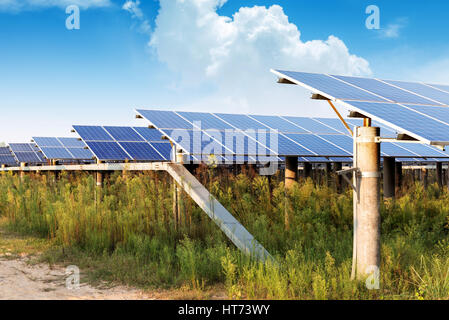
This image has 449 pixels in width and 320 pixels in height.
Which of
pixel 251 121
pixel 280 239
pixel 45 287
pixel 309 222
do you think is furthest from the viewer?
pixel 251 121

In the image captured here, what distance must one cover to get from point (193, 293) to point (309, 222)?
3.99m

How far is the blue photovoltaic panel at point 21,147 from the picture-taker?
41.2 meters

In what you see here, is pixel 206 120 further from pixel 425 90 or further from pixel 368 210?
pixel 368 210

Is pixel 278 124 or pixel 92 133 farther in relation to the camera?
pixel 92 133

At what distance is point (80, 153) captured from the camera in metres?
31.0

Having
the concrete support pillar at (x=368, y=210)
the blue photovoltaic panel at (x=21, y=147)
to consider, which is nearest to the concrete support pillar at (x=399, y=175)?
the concrete support pillar at (x=368, y=210)

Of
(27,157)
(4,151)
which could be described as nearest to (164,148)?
(27,157)

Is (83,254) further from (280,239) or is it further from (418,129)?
(418,129)

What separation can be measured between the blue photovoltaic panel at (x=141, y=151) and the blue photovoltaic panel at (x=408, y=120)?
12.3 meters

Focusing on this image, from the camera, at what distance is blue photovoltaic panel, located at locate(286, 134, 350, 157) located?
12.4m

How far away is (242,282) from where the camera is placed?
616cm

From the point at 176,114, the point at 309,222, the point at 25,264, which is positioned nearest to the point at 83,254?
the point at 25,264

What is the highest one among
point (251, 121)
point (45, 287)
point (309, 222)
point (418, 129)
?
point (251, 121)

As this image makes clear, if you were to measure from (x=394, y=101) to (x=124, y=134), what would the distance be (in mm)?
16481
